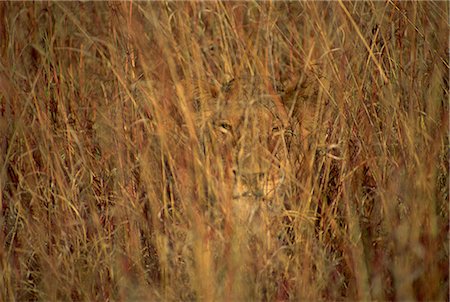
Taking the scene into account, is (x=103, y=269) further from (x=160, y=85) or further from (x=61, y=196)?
(x=160, y=85)

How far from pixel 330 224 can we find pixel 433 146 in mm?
269

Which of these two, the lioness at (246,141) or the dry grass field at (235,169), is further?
the lioness at (246,141)

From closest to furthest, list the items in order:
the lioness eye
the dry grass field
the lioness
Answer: the dry grass field
the lioness
the lioness eye

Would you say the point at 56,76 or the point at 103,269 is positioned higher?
the point at 56,76

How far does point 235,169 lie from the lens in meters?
1.92

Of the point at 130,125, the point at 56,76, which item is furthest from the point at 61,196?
the point at 56,76

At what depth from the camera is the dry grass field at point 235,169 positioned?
5.79ft

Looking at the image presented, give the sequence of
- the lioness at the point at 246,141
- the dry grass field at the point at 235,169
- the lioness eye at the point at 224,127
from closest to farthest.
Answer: the dry grass field at the point at 235,169 → the lioness at the point at 246,141 → the lioness eye at the point at 224,127

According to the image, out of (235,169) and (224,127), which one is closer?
(235,169)

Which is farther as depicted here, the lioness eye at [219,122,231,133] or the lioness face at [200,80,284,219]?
the lioness eye at [219,122,231,133]

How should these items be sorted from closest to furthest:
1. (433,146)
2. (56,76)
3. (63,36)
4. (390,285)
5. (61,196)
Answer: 1. (390,285)
2. (433,146)
3. (61,196)
4. (56,76)
5. (63,36)

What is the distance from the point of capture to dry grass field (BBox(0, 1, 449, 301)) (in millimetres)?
1765

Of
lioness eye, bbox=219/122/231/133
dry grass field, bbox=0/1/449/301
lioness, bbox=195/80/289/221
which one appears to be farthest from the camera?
lioness eye, bbox=219/122/231/133

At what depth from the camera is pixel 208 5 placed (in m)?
2.48
